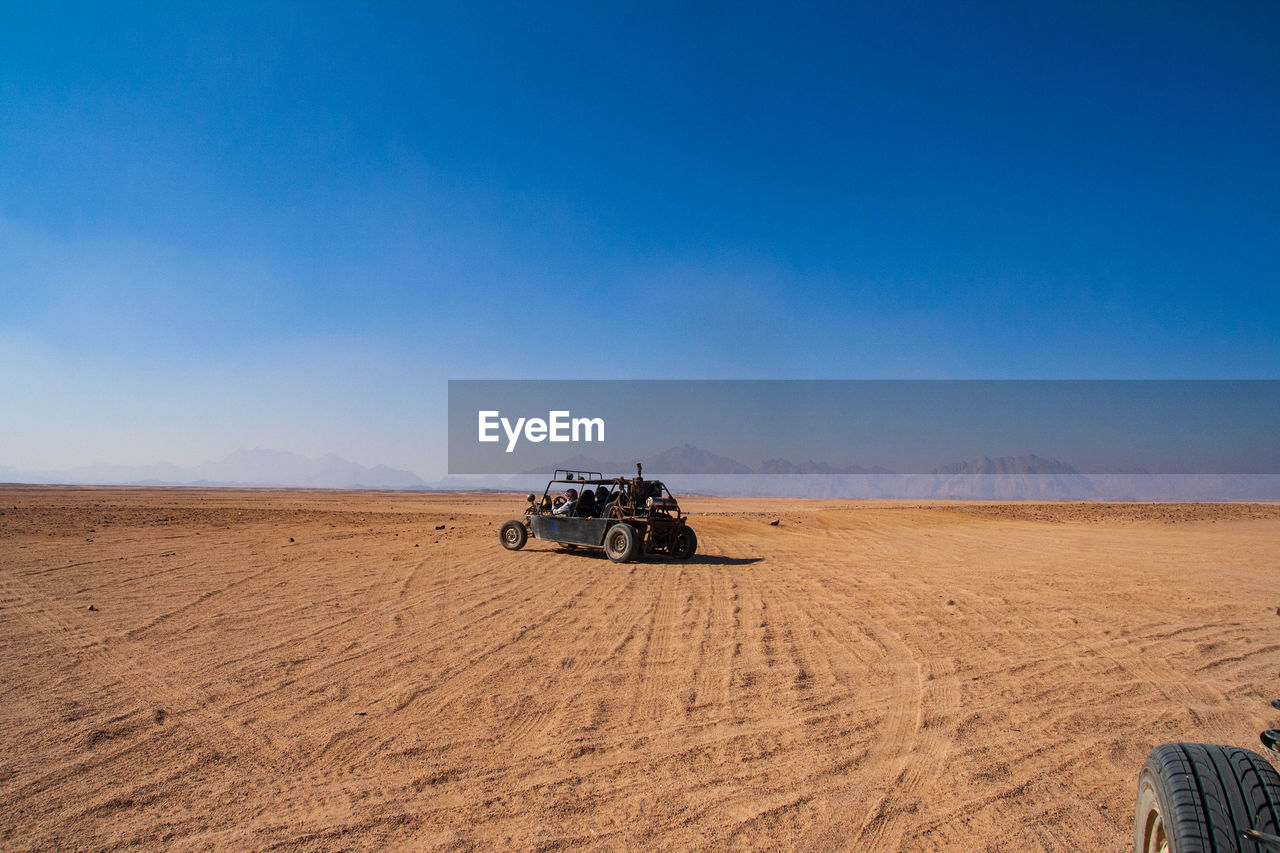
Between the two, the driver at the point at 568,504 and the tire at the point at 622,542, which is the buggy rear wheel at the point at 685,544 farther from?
the driver at the point at 568,504

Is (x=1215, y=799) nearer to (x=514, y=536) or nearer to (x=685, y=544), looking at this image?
(x=685, y=544)

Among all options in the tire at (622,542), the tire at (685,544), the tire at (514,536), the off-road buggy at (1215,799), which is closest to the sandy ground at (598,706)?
the off-road buggy at (1215,799)

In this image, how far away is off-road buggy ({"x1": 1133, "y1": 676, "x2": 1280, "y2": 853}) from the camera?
2.36 metres

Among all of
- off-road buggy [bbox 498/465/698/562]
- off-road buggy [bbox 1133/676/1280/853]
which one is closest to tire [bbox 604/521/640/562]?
off-road buggy [bbox 498/465/698/562]

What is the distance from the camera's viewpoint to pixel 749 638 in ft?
26.3

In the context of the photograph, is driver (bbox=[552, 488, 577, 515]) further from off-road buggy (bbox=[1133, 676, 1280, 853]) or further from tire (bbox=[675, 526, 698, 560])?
off-road buggy (bbox=[1133, 676, 1280, 853])

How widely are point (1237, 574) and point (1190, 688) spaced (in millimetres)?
11090

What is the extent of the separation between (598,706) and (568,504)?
10818 mm

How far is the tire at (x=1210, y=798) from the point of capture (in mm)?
2377

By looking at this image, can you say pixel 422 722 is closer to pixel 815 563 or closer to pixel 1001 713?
pixel 1001 713

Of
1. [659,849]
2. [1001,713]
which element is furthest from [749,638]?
[659,849]

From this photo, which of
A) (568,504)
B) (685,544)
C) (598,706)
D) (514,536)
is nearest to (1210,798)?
(598,706)

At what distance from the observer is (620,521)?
15344 millimetres

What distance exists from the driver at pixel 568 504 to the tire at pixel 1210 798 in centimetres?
1398
